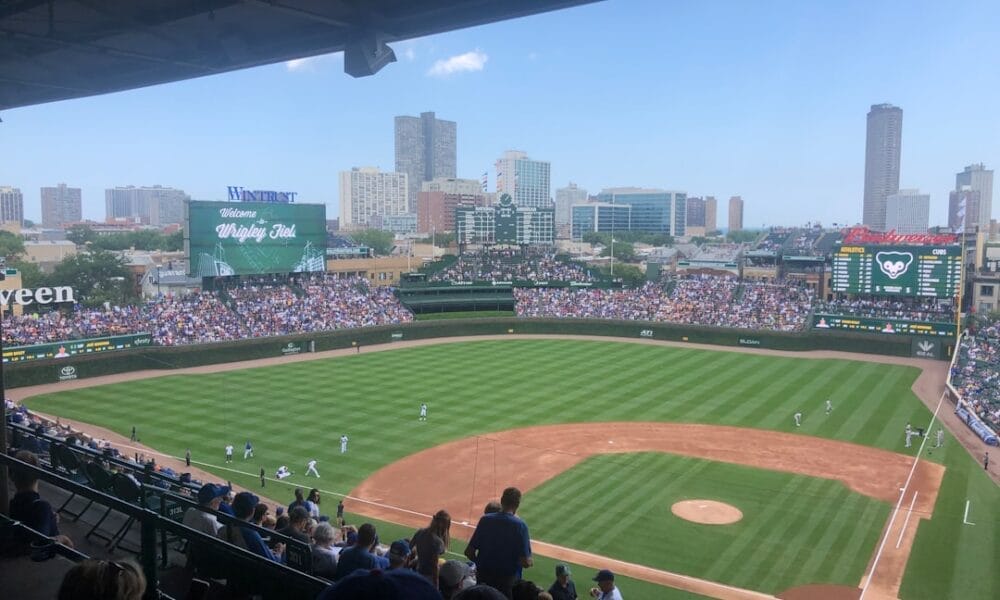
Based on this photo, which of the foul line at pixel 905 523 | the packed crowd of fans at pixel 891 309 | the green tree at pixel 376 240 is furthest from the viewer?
the green tree at pixel 376 240

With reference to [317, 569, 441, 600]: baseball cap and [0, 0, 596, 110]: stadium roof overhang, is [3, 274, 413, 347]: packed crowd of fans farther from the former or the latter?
[317, 569, 441, 600]: baseball cap

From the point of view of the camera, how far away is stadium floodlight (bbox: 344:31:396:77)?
5.68 metres

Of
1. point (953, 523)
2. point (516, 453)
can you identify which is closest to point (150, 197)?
point (516, 453)

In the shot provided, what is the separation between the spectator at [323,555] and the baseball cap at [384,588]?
3.46 m

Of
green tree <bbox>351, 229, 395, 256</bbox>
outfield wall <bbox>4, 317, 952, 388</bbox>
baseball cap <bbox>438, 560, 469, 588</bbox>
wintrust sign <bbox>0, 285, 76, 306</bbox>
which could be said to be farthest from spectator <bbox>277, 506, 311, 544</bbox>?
green tree <bbox>351, 229, 395, 256</bbox>

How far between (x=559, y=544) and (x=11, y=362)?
3199 cm

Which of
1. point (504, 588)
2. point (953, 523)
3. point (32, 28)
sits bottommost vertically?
point (953, 523)

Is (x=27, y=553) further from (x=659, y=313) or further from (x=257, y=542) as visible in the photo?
(x=659, y=313)

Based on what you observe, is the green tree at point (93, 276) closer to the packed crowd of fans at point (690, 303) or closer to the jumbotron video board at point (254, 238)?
the jumbotron video board at point (254, 238)

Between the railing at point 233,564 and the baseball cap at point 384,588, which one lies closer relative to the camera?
the baseball cap at point 384,588

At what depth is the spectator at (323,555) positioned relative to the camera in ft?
19.9

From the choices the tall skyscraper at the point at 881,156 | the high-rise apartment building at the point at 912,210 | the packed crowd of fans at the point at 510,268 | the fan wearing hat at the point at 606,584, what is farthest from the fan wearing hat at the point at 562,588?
the tall skyscraper at the point at 881,156

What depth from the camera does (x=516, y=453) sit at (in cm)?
2714

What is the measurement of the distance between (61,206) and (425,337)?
114456 millimetres
